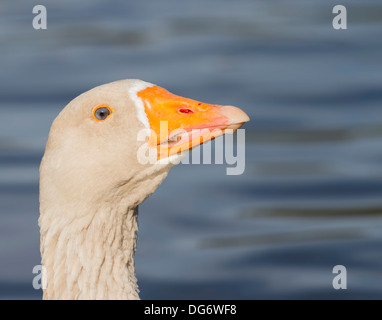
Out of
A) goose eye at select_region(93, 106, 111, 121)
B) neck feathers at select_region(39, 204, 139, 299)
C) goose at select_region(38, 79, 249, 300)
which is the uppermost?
goose eye at select_region(93, 106, 111, 121)

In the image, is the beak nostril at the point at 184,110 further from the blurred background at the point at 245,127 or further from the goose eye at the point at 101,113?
the blurred background at the point at 245,127

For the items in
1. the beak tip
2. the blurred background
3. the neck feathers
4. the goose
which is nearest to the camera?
the beak tip

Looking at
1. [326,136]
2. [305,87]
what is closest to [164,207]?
[326,136]

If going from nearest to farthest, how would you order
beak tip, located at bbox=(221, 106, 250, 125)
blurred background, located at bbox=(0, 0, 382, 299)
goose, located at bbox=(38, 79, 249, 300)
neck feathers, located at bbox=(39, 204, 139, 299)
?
beak tip, located at bbox=(221, 106, 250, 125) < goose, located at bbox=(38, 79, 249, 300) < neck feathers, located at bbox=(39, 204, 139, 299) < blurred background, located at bbox=(0, 0, 382, 299)

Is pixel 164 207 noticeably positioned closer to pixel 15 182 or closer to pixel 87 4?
pixel 15 182

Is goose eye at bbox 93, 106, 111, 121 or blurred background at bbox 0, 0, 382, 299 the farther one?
blurred background at bbox 0, 0, 382, 299

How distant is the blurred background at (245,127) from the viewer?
31.8ft

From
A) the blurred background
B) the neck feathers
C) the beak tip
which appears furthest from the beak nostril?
the blurred background

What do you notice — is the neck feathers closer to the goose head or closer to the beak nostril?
the goose head

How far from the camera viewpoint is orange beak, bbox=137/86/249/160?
587 centimetres

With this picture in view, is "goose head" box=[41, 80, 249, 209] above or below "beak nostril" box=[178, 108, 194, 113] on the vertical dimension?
below

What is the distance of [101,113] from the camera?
604cm

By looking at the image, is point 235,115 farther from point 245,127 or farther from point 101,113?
point 245,127

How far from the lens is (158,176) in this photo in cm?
605
